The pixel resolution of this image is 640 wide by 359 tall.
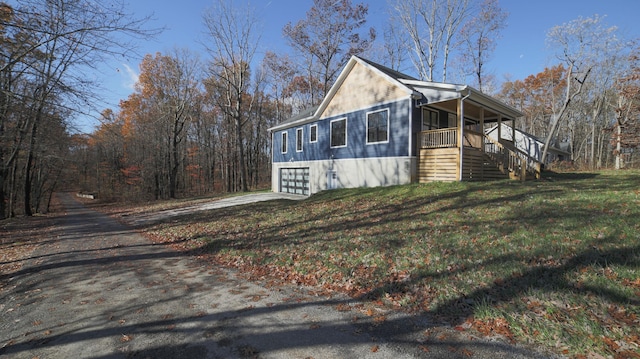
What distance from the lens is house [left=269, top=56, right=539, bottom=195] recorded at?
39.5 feet

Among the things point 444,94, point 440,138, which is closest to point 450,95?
point 444,94

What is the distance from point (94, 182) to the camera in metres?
43.5

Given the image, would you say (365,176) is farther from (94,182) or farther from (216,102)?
(94,182)

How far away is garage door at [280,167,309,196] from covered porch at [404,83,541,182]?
808 centimetres

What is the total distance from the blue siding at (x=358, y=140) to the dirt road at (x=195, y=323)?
10.0 m

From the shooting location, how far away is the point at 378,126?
14.1 metres

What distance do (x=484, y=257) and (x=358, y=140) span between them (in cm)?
1084

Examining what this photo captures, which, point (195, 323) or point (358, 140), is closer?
point (195, 323)

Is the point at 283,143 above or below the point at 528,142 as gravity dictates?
below

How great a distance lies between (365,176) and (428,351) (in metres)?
12.0

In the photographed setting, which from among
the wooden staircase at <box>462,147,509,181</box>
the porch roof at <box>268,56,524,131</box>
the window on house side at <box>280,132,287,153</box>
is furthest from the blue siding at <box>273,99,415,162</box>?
the wooden staircase at <box>462,147,509,181</box>

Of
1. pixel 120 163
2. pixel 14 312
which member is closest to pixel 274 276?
pixel 14 312

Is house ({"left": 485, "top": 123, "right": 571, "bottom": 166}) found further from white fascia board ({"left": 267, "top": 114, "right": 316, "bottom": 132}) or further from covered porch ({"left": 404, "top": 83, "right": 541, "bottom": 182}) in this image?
white fascia board ({"left": 267, "top": 114, "right": 316, "bottom": 132})

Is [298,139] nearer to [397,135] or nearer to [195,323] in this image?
[397,135]
